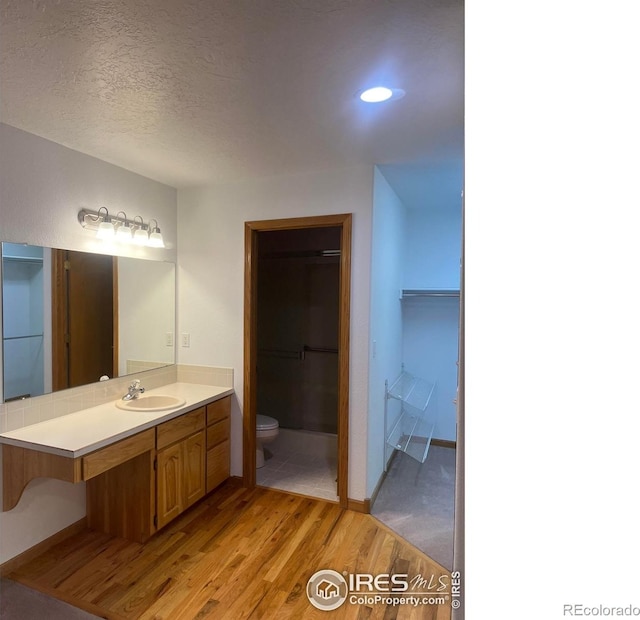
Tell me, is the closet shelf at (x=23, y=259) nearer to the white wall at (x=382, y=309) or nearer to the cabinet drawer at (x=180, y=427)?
the cabinet drawer at (x=180, y=427)

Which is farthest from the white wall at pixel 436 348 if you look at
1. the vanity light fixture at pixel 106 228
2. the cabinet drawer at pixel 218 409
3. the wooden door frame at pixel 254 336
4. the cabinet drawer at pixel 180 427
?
the vanity light fixture at pixel 106 228

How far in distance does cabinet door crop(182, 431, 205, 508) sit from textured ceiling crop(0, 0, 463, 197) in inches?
74.9

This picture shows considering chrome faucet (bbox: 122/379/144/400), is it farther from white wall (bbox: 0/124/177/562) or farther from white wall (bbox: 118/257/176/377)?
white wall (bbox: 0/124/177/562)

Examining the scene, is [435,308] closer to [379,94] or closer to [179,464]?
[379,94]

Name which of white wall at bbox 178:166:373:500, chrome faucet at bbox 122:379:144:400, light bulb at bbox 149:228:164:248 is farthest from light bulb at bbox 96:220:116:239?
chrome faucet at bbox 122:379:144:400

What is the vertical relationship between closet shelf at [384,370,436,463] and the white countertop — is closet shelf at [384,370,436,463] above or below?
below

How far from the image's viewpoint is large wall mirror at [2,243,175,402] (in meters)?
2.02

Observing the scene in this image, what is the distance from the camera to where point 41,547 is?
85.4 inches

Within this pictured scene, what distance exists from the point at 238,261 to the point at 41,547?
7.06 feet

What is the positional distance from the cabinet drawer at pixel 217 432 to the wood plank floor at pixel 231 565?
440 mm
